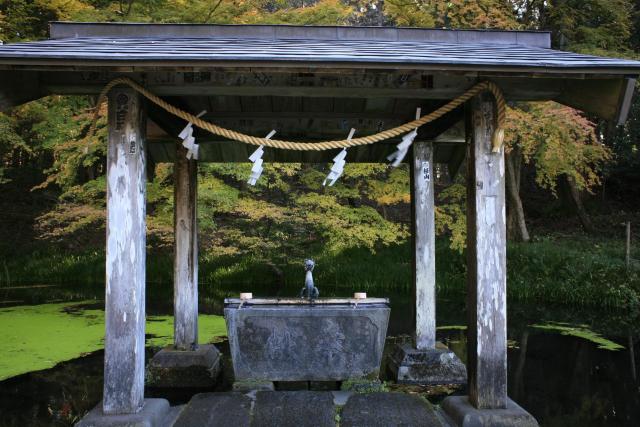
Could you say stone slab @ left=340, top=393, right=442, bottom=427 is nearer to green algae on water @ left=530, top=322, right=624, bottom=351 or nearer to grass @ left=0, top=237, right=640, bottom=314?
green algae on water @ left=530, top=322, right=624, bottom=351

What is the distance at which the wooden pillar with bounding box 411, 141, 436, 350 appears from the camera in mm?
5438

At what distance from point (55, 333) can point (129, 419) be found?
469 centimetres

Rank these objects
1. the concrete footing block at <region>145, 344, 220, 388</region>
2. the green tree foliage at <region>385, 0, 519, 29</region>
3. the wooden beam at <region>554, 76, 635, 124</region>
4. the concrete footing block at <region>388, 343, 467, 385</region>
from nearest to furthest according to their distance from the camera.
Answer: the wooden beam at <region>554, 76, 635, 124</region> < the concrete footing block at <region>145, 344, 220, 388</region> < the concrete footing block at <region>388, 343, 467, 385</region> < the green tree foliage at <region>385, 0, 519, 29</region>

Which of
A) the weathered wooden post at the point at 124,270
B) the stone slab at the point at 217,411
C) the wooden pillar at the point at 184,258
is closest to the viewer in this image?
the weathered wooden post at the point at 124,270

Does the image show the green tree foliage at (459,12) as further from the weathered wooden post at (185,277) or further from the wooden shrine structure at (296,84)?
the weathered wooden post at (185,277)

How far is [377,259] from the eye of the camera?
12781 millimetres

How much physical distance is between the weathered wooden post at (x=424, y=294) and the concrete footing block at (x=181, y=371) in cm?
187

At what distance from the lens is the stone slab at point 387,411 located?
12.1 feet

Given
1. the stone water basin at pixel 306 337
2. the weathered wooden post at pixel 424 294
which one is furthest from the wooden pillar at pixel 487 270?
the weathered wooden post at pixel 424 294

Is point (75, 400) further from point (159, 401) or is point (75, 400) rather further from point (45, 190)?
point (45, 190)

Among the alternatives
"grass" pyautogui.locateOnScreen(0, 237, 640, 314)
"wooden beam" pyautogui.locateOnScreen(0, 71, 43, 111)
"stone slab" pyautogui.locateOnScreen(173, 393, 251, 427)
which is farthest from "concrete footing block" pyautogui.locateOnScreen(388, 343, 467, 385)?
"grass" pyautogui.locateOnScreen(0, 237, 640, 314)

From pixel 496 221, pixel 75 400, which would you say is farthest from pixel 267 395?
pixel 496 221

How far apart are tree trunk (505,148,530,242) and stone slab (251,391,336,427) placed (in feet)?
31.4

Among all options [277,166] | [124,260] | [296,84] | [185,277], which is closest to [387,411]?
[124,260]
